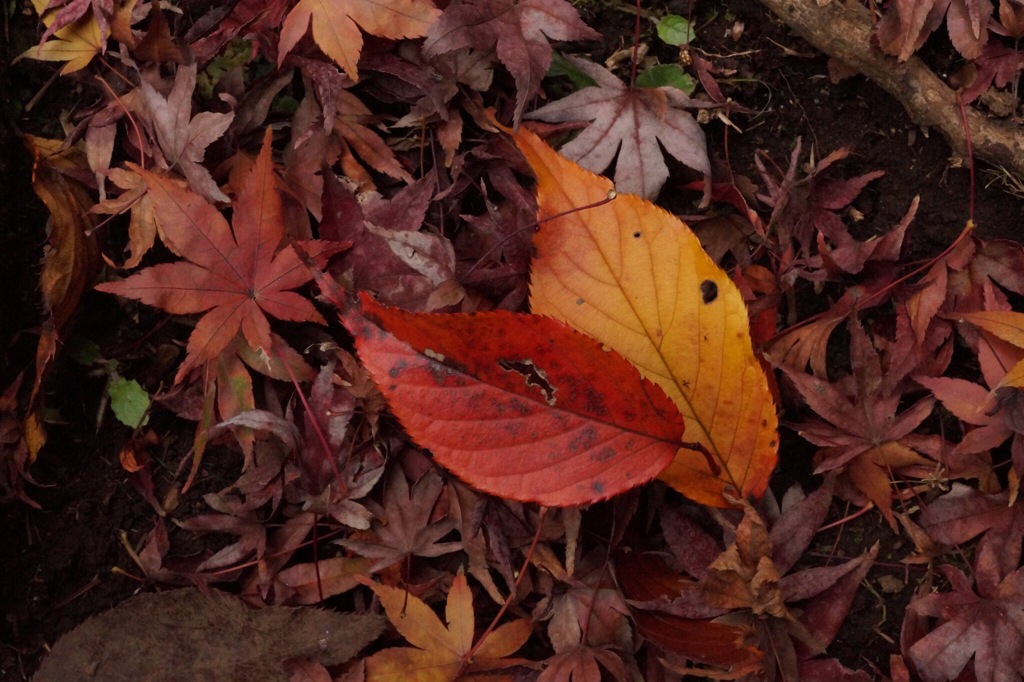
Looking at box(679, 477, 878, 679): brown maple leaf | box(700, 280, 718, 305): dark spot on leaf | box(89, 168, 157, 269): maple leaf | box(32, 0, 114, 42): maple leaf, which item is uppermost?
box(32, 0, 114, 42): maple leaf

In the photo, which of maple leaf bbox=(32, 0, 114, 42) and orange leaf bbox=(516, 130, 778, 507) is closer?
orange leaf bbox=(516, 130, 778, 507)

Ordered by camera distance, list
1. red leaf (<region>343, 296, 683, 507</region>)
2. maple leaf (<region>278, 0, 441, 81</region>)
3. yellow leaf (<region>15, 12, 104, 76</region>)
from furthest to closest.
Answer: yellow leaf (<region>15, 12, 104, 76</region>) → maple leaf (<region>278, 0, 441, 81</region>) → red leaf (<region>343, 296, 683, 507</region>)

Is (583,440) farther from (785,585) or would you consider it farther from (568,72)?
(568,72)

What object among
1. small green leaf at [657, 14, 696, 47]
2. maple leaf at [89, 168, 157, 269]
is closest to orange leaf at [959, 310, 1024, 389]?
small green leaf at [657, 14, 696, 47]

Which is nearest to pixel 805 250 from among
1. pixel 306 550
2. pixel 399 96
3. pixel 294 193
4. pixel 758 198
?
pixel 758 198

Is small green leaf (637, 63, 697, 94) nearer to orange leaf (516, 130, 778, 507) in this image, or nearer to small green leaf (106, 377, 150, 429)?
orange leaf (516, 130, 778, 507)

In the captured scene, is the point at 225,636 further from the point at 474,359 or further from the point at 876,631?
the point at 876,631

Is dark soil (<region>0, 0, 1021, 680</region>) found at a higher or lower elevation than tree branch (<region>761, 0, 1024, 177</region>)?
lower
